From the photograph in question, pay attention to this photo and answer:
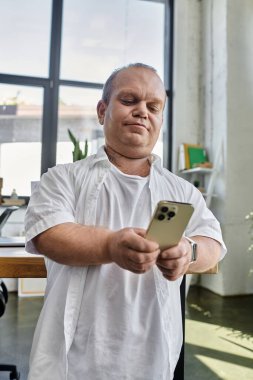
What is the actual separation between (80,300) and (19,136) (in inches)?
143

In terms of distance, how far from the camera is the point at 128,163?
80cm

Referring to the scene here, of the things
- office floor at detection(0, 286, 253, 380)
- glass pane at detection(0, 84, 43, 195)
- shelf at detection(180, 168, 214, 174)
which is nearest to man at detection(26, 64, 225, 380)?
office floor at detection(0, 286, 253, 380)

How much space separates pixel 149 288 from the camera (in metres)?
0.70

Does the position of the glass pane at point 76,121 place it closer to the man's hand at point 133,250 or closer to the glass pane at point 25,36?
the glass pane at point 25,36

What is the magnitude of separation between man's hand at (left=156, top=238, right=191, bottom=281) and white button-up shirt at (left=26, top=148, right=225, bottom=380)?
0.09 metres

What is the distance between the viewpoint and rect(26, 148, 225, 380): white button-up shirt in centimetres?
66

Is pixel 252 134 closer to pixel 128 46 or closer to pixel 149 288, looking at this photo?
pixel 128 46

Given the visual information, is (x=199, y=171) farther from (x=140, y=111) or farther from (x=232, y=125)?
(x=140, y=111)

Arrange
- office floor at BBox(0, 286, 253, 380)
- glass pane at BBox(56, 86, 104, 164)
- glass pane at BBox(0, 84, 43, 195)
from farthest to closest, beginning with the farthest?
glass pane at BBox(56, 86, 104, 164), glass pane at BBox(0, 84, 43, 195), office floor at BBox(0, 286, 253, 380)

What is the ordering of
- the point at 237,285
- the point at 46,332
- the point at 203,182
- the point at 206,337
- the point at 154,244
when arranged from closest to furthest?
the point at 154,244 → the point at 46,332 → the point at 206,337 → the point at 237,285 → the point at 203,182

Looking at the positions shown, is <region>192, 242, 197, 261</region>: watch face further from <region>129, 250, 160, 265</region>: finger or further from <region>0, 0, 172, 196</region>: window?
<region>0, 0, 172, 196</region>: window

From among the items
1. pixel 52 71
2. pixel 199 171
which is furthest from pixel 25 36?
pixel 199 171

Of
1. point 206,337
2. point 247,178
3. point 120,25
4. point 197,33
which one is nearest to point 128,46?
point 120,25

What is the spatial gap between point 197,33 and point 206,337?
384 centimetres
